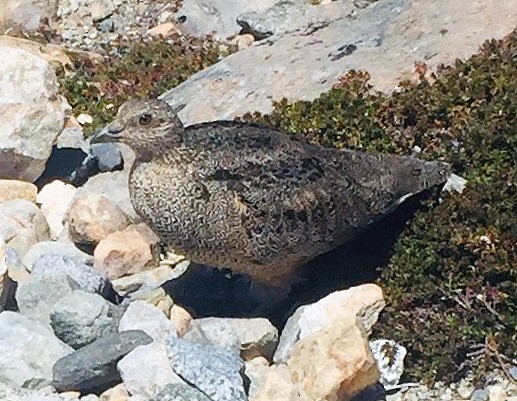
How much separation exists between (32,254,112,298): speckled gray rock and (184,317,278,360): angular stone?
768 mm

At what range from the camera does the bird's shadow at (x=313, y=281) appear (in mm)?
9133

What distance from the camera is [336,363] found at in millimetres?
7781

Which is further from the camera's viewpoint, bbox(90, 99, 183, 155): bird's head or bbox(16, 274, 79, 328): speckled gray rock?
bbox(16, 274, 79, 328): speckled gray rock

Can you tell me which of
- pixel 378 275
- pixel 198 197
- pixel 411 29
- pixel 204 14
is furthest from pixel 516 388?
pixel 204 14

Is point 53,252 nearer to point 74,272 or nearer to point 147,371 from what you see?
point 74,272

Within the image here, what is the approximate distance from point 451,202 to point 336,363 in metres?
1.80

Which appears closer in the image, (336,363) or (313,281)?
(336,363)

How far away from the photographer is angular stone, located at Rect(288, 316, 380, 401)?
306 inches

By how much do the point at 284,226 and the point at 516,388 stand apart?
5.78 ft

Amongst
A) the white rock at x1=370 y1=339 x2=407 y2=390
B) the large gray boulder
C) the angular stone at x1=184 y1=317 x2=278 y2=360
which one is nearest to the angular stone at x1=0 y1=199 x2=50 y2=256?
the large gray boulder

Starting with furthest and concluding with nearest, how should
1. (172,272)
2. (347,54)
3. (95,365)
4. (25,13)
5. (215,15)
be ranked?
1. (25,13)
2. (215,15)
3. (347,54)
4. (172,272)
5. (95,365)

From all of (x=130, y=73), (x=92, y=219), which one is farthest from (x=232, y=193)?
(x=130, y=73)

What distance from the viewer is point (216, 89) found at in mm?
11398

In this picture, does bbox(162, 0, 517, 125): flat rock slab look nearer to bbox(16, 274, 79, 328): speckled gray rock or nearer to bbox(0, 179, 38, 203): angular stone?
bbox(0, 179, 38, 203): angular stone
